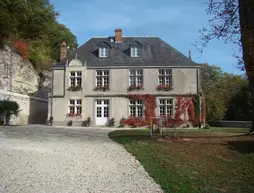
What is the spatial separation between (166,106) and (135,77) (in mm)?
3290

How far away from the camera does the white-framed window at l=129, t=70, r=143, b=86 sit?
67.3 ft

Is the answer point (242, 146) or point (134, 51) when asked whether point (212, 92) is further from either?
point (242, 146)

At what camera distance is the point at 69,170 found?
5.97m

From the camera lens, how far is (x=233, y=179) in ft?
18.7

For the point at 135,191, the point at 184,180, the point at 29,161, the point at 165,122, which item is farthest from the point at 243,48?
the point at 165,122

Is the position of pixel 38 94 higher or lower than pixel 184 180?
higher

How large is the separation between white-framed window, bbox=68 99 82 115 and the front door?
140cm

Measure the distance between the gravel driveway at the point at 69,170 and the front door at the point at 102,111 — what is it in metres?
11.4

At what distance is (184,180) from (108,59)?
1659cm

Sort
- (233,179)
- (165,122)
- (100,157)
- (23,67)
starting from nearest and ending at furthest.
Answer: (233,179)
(100,157)
(165,122)
(23,67)

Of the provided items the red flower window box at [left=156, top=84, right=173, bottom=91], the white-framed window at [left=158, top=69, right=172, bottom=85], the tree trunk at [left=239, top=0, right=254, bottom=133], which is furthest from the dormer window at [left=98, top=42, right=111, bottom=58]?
the tree trunk at [left=239, top=0, right=254, bottom=133]

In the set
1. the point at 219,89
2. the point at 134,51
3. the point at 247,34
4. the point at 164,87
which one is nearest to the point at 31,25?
the point at 134,51

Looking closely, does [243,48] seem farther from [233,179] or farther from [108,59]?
[108,59]

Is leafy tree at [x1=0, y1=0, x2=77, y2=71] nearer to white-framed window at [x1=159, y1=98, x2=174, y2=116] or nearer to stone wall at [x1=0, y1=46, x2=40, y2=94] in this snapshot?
stone wall at [x1=0, y1=46, x2=40, y2=94]
